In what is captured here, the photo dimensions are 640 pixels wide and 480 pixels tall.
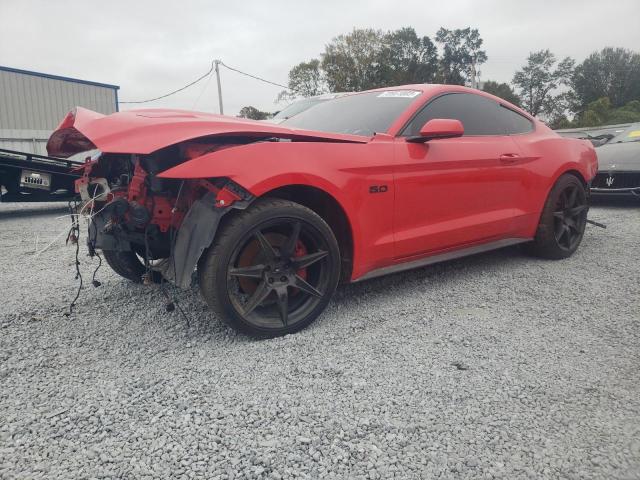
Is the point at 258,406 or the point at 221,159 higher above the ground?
the point at 221,159

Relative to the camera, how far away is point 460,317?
108 inches

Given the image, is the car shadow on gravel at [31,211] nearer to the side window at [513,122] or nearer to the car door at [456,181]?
the car door at [456,181]

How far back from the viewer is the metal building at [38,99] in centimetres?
1809

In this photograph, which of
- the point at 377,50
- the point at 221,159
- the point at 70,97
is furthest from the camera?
the point at 377,50

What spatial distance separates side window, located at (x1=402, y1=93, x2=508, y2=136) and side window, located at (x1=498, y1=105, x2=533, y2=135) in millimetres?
56

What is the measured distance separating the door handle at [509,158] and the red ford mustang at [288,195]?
0.6 inches

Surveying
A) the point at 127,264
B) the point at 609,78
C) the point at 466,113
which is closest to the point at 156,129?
the point at 127,264

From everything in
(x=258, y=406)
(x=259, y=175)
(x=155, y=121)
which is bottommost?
(x=258, y=406)

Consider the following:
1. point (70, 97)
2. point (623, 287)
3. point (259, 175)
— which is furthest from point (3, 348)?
point (70, 97)

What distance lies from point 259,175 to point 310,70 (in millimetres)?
44714

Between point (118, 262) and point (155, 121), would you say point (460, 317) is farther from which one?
point (118, 262)

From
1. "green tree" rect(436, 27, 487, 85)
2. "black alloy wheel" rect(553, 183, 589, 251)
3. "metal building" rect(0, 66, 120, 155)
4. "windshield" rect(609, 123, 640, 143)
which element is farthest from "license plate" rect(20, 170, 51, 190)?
"green tree" rect(436, 27, 487, 85)

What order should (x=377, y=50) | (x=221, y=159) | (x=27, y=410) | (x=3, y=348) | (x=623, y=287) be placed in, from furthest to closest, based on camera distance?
(x=377, y=50), (x=623, y=287), (x=3, y=348), (x=221, y=159), (x=27, y=410)

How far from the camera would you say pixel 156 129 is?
2.17 metres
